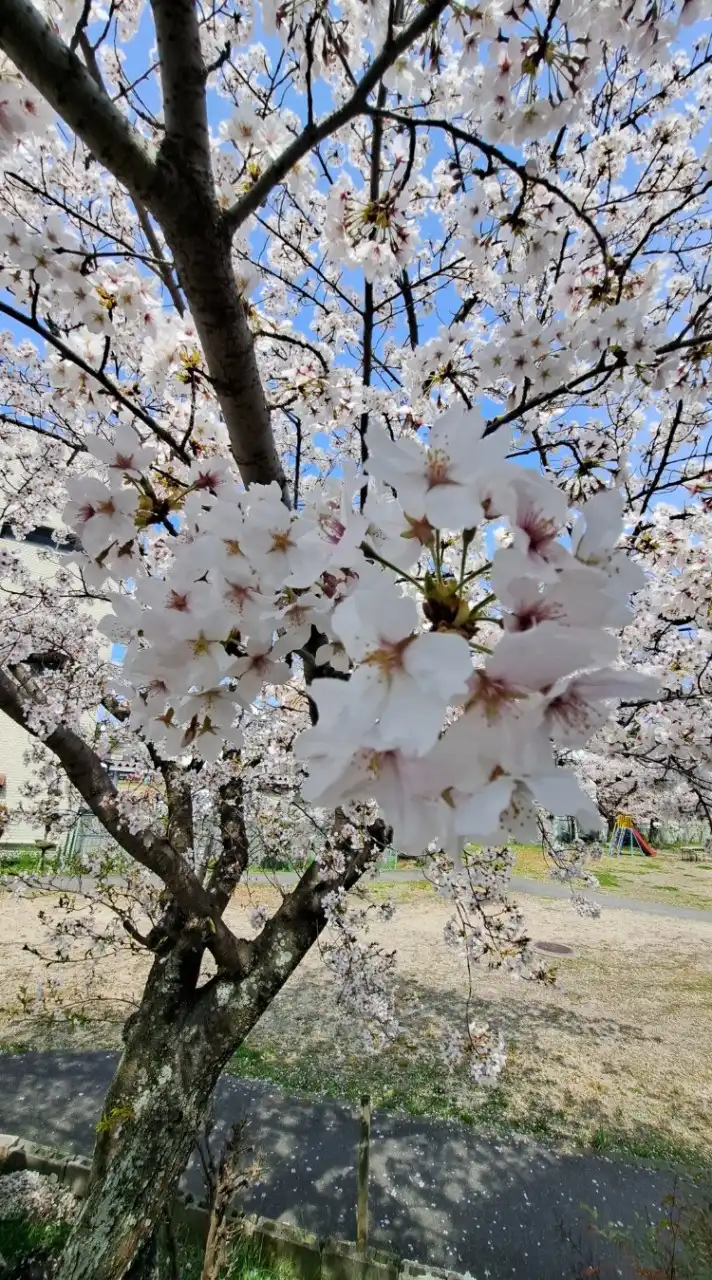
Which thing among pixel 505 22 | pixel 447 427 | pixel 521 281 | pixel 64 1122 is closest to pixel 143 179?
pixel 447 427

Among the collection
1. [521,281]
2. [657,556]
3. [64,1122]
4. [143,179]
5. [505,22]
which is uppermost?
[505,22]

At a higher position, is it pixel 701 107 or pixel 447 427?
pixel 701 107

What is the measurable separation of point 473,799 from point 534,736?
96 millimetres

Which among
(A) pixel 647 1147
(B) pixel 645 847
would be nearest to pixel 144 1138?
(A) pixel 647 1147

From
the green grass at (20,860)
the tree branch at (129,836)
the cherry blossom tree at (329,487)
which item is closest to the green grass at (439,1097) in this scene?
the cherry blossom tree at (329,487)

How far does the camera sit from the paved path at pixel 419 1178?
371 centimetres

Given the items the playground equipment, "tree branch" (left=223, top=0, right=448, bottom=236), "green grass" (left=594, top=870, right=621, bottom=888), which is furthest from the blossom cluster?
the playground equipment

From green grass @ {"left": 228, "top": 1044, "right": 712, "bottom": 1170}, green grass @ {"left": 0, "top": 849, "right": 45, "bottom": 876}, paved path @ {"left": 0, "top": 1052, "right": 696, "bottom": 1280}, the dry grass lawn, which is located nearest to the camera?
paved path @ {"left": 0, "top": 1052, "right": 696, "bottom": 1280}

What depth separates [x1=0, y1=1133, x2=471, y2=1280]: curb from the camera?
3.04m

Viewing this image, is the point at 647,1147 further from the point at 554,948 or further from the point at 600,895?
the point at 600,895

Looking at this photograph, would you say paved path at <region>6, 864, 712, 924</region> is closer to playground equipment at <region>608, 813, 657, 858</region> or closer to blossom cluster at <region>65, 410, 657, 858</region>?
playground equipment at <region>608, 813, 657, 858</region>

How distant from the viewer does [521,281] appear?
2758mm

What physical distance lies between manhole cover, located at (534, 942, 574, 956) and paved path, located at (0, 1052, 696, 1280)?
5632 mm

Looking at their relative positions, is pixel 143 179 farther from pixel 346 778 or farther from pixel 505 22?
pixel 505 22
